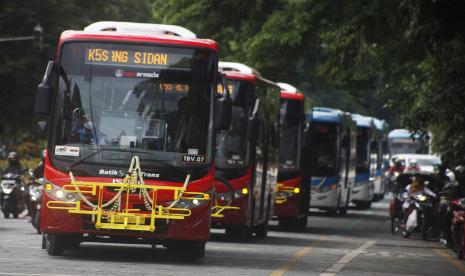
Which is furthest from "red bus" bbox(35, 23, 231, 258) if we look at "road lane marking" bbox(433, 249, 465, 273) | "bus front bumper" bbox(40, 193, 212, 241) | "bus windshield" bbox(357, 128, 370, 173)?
"bus windshield" bbox(357, 128, 370, 173)

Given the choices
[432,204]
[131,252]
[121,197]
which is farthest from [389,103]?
[121,197]

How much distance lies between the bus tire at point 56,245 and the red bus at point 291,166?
1331 centimetres

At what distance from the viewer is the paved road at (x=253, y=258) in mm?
17172

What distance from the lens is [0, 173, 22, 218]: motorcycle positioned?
107ft

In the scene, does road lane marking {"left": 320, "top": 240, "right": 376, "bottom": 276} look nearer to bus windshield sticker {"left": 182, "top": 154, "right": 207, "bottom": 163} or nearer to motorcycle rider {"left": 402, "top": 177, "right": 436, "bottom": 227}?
bus windshield sticker {"left": 182, "top": 154, "right": 207, "bottom": 163}

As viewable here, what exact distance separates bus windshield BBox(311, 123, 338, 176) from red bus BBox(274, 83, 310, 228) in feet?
28.3

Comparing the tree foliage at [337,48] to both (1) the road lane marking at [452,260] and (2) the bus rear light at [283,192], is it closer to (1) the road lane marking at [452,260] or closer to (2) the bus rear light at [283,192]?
(2) the bus rear light at [283,192]

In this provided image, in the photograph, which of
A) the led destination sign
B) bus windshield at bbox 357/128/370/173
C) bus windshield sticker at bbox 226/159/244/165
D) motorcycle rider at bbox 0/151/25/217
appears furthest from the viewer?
bus windshield at bbox 357/128/370/173

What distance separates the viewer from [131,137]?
18.5m

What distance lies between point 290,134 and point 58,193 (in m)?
15.3

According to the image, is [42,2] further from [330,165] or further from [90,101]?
[90,101]

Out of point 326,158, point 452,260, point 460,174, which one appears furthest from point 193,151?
point 326,158

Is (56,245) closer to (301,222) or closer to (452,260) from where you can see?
(452,260)

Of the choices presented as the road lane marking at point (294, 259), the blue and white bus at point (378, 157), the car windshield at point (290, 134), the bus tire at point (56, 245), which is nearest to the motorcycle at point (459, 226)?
the road lane marking at point (294, 259)
